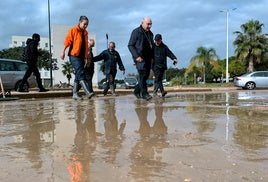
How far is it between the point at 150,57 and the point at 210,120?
12.2 feet

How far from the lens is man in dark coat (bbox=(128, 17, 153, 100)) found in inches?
293

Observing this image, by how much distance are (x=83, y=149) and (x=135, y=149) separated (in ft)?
1.34

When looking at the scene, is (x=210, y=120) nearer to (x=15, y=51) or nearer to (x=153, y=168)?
(x=153, y=168)

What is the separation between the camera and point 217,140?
3.17 m

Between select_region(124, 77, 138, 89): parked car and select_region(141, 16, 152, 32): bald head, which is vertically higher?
select_region(141, 16, 152, 32): bald head

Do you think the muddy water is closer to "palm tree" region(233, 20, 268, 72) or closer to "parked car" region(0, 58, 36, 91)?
"parked car" region(0, 58, 36, 91)

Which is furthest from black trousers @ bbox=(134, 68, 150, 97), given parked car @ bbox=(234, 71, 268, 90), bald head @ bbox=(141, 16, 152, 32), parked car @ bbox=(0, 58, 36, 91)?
parked car @ bbox=(234, 71, 268, 90)

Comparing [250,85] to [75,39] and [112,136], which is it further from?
[112,136]

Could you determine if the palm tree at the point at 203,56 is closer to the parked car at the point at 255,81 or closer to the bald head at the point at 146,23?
the parked car at the point at 255,81

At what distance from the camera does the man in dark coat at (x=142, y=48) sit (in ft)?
24.4

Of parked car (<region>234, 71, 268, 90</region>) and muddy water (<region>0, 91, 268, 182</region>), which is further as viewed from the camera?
parked car (<region>234, 71, 268, 90</region>)

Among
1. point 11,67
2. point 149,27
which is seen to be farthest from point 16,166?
point 11,67

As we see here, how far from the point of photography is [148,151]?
9.18ft

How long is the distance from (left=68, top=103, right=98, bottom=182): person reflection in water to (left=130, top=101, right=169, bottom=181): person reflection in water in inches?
12.0
